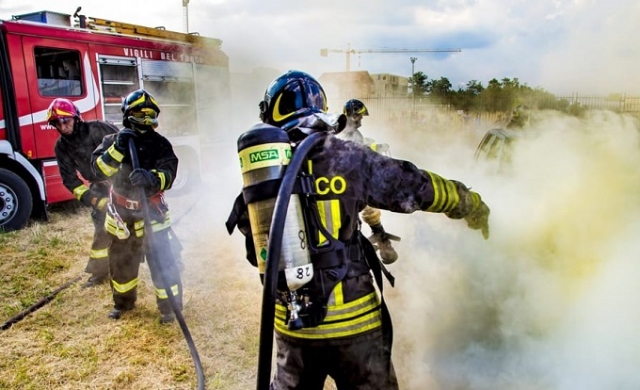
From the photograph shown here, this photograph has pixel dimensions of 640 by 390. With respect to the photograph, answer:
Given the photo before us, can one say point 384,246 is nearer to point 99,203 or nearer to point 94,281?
point 99,203

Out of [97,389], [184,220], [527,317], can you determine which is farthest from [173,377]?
[184,220]

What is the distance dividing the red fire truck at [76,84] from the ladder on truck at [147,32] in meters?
0.02

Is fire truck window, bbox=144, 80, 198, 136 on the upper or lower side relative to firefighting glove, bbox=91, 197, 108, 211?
upper

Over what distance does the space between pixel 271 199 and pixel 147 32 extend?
8.58 m

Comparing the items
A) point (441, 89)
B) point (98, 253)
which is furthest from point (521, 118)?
point (441, 89)

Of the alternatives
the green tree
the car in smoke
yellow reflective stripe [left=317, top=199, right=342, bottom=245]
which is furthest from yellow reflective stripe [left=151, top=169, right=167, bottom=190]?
the green tree

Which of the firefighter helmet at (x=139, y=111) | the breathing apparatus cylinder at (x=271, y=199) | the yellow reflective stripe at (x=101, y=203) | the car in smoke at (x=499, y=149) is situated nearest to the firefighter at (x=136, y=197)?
the firefighter helmet at (x=139, y=111)

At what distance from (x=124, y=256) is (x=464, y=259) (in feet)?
9.86

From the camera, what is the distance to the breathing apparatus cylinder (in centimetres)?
177

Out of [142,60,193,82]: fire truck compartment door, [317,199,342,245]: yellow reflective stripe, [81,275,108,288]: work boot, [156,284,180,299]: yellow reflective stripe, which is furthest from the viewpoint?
[142,60,193,82]: fire truck compartment door

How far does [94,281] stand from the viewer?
5137mm

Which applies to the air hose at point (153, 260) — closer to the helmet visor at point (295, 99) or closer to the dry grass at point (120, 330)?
the dry grass at point (120, 330)

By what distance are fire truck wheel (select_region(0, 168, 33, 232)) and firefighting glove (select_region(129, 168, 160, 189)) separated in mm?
4311

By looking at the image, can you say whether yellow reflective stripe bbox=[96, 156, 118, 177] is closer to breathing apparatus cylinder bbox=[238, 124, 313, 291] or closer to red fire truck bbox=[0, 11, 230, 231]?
breathing apparatus cylinder bbox=[238, 124, 313, 291]
